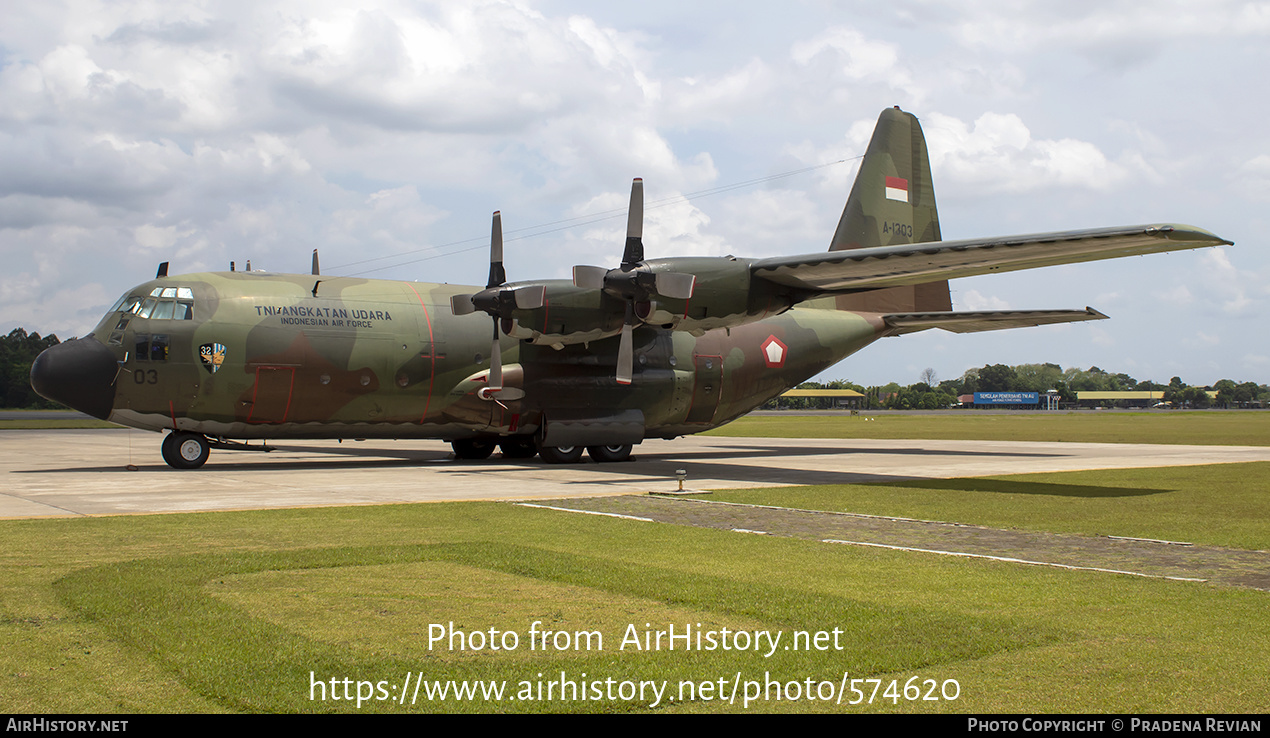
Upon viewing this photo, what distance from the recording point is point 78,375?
19.2 metres

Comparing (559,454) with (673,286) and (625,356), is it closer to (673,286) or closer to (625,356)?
(625,356)

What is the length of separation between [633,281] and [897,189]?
13.1 meters

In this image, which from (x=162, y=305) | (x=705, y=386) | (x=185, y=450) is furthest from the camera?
(x=705, y=386)

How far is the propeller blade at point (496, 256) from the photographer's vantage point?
20453 mm

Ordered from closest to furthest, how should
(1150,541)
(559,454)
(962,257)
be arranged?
(1150,541), (962,257), (559,454)

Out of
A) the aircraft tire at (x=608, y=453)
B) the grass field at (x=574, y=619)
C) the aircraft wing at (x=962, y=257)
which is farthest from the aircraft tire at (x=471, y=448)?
the grass field at (x=574, y=619)

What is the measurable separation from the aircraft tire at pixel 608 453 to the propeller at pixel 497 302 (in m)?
2.97

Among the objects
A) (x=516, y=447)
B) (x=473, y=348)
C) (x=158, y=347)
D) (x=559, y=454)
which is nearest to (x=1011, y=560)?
(x=559, y=454)

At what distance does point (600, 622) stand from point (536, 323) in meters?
13.8

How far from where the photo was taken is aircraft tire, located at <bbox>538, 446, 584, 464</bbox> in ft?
74.6

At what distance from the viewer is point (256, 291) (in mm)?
20703

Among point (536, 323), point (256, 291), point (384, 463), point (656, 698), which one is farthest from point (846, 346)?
point (656, 698)

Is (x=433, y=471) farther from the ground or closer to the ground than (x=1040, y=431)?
farther from the ground

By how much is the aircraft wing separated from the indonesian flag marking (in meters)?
8.56
